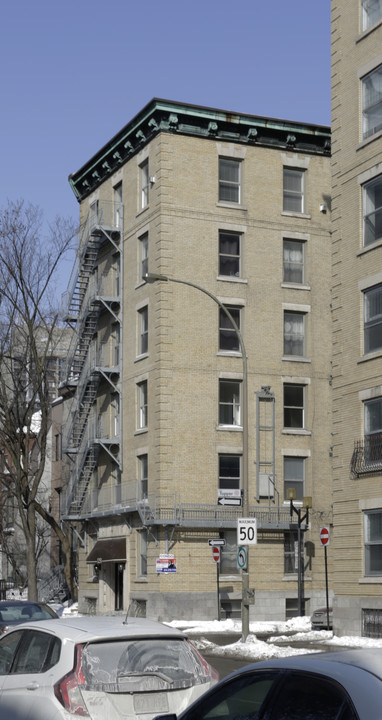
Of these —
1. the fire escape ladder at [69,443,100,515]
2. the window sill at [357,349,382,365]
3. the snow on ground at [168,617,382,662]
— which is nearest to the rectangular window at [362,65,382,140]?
the window sill at [357,349,382,365]

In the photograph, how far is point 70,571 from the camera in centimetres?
5628

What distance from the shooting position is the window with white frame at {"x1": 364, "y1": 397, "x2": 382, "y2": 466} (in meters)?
30.4

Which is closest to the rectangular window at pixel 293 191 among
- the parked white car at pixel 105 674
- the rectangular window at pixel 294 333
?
the rectangular window at pixel 294 333

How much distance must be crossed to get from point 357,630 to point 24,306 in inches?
862

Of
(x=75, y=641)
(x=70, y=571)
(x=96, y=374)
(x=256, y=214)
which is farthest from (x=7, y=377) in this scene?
(x=75, y=641)

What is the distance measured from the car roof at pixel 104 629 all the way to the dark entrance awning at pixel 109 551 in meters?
36.1

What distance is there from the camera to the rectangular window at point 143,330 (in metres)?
46.1

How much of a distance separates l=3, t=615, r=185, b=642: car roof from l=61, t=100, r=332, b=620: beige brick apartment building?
32.3 metres

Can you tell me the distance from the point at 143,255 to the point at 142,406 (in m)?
6.66

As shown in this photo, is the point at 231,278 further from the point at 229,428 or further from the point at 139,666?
the point at 139,666

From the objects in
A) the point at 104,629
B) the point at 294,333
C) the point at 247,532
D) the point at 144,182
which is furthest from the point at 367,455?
the point at 104,629

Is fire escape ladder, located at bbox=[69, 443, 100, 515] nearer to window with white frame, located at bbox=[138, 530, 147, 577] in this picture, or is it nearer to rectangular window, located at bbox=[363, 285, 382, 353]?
window with white frame, located at bbox=[138, 530, 147, 577]

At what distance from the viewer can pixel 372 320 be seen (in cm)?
3119

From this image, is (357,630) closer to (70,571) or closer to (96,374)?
(96,374)
